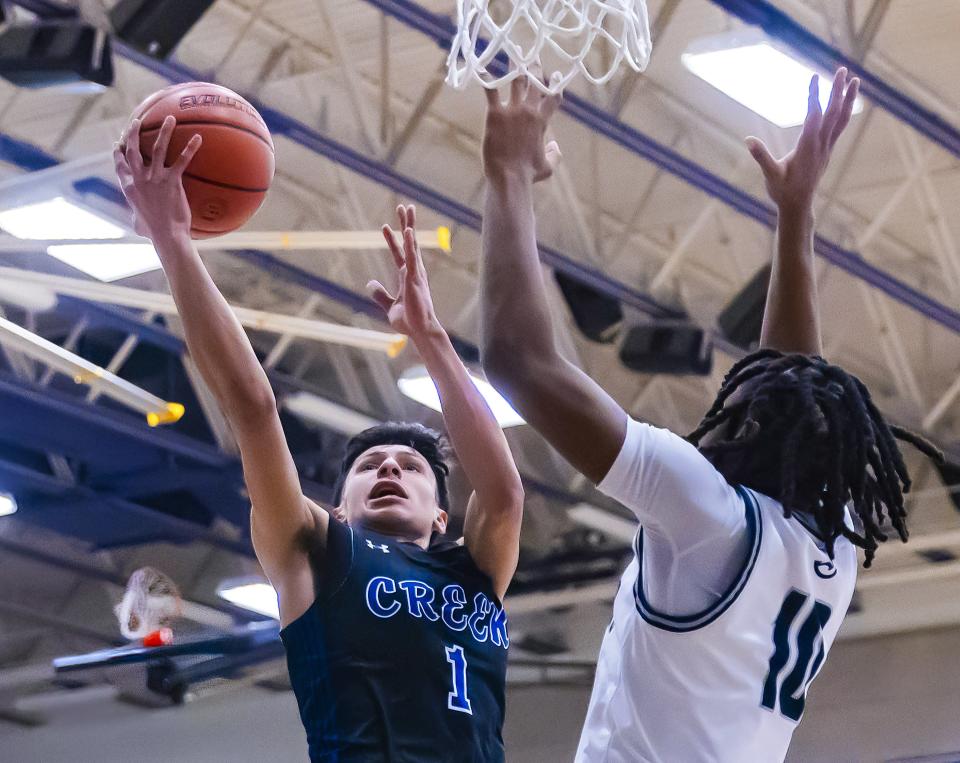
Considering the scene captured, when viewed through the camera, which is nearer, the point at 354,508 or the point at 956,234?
the point at 354,508

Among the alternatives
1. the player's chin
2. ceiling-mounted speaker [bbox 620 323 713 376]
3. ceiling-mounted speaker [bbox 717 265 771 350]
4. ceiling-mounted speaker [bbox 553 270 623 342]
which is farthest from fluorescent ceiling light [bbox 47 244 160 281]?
the player's chin

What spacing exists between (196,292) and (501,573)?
39.1 inches

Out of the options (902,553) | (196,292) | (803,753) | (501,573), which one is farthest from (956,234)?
(196,292)

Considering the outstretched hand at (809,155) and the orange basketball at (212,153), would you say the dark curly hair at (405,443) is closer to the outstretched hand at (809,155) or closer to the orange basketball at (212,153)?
the orange basketball at (212,153)

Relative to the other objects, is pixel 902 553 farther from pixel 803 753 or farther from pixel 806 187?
pixel 806 187

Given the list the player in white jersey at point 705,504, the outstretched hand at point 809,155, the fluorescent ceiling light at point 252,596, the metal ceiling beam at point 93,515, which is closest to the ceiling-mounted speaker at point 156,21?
the outstretched hand at point 809,155

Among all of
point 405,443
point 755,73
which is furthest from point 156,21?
point 405,443

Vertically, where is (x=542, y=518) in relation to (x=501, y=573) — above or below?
below

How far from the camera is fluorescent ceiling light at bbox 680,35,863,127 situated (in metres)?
7.20

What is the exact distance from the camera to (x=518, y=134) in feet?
6.90

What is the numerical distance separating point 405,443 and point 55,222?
5.34 m

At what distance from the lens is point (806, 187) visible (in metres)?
2.70

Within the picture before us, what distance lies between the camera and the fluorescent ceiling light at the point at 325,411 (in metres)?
10.4

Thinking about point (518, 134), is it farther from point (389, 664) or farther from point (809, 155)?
point (389, 664)
